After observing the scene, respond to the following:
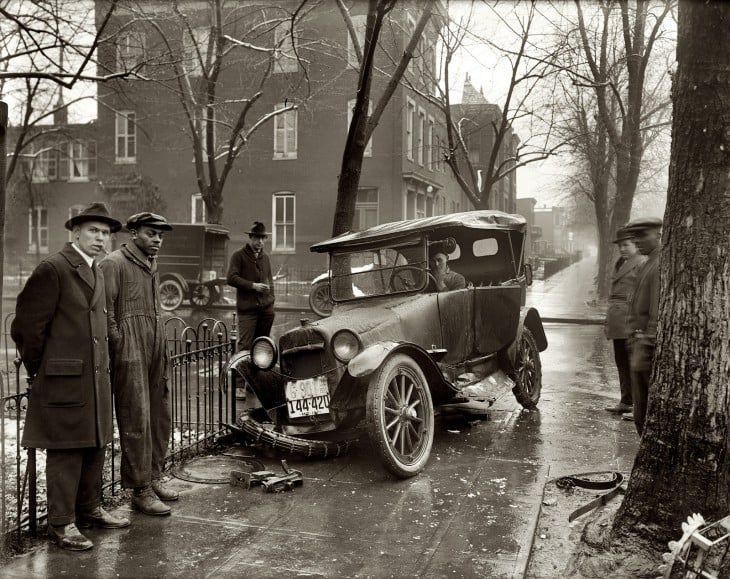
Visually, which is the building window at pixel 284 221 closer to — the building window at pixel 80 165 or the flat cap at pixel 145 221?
the building window at pixel 80 165

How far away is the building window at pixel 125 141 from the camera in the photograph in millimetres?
30109

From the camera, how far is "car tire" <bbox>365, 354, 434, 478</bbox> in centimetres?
523

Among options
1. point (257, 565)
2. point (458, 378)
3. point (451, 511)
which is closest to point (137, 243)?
point (257, 565)

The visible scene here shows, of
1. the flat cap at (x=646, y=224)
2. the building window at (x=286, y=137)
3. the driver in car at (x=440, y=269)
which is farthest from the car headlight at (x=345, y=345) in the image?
the building window at (x=286, y=137)

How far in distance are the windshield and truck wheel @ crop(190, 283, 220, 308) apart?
45.1 ft

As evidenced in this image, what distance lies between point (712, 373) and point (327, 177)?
83.4 feet

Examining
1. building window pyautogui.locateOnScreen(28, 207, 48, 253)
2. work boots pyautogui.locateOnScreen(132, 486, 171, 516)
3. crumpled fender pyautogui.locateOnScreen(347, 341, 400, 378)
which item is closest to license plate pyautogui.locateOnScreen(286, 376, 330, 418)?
crumpled fender pyautogui.locateOnScreen(347, 341, 400, 378)

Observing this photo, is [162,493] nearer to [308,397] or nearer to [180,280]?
[308,397]

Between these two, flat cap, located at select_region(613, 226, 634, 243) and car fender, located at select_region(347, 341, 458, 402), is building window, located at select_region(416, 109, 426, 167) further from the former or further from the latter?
car fender, located at select_region(347, 341, 458, 402)

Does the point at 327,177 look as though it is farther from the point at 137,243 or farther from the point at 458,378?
the point at 137,243

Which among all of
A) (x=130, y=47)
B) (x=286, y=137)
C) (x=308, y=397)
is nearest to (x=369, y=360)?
(x=308, y=397)

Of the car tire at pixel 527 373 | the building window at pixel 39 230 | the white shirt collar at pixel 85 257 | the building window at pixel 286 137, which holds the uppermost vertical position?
the building window at pixel 286 137

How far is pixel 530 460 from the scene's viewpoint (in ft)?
19.3

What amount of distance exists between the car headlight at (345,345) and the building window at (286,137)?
2388cm
